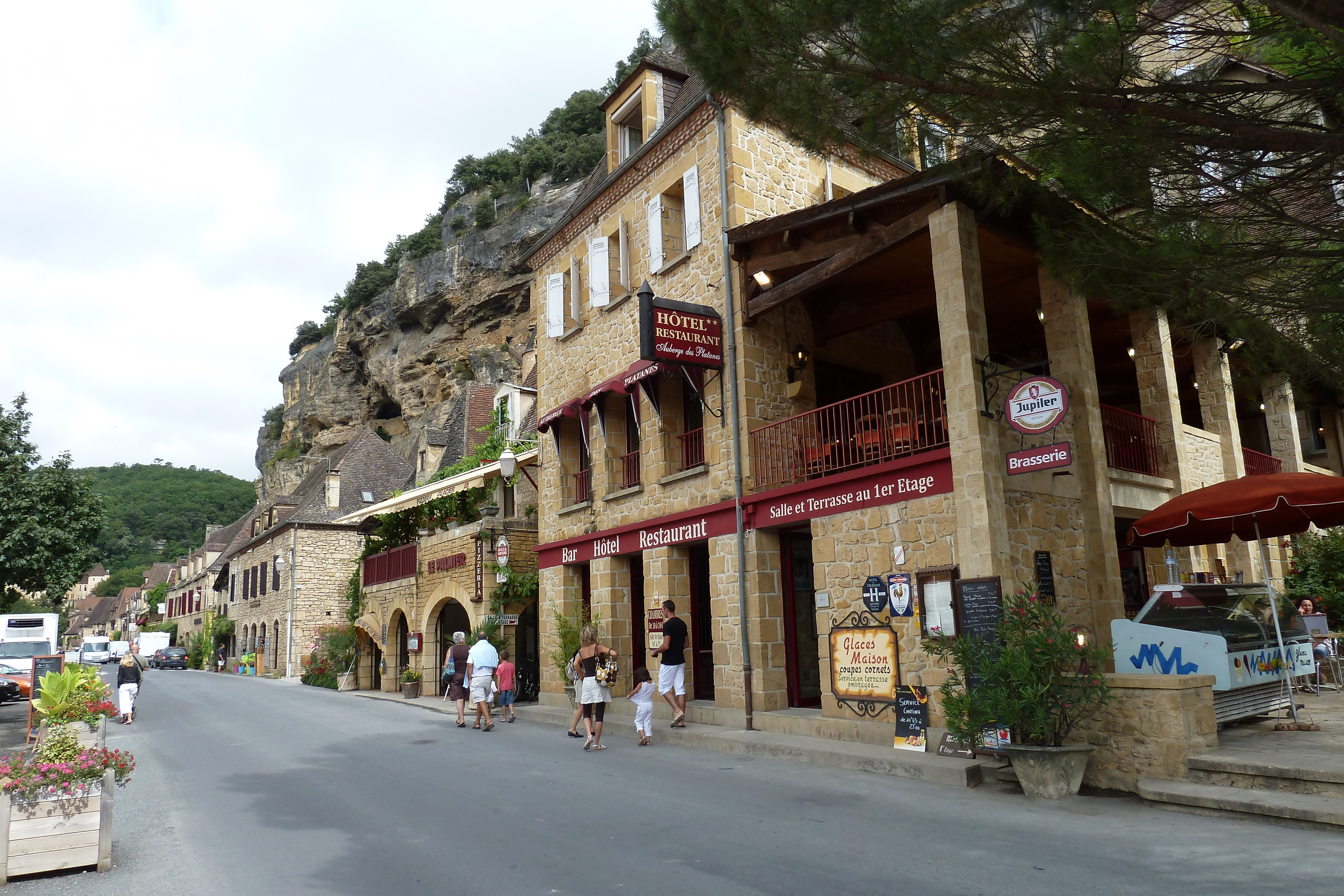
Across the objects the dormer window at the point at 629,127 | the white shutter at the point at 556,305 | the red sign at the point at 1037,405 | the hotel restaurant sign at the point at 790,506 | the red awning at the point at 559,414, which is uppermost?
the dormer window at the point at 629,127

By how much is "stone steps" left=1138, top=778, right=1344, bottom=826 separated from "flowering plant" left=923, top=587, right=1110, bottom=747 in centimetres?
74

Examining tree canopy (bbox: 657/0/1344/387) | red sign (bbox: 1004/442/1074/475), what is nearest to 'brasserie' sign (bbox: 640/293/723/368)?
tree canopy (bbox: 657/0/1344/387)

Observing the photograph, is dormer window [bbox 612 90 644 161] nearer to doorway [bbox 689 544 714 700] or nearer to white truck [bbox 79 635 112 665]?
doorway [bbox 689 544 714 700]

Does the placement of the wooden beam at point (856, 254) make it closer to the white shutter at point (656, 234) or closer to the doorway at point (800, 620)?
the white shutter at point (656, 234)

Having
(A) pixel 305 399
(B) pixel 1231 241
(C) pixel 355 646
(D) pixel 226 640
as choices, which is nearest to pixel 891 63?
(B) pixel 1231 241

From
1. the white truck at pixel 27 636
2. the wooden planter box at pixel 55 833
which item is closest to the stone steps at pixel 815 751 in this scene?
the wooden planter box at pixel 55 833

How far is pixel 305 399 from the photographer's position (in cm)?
6331

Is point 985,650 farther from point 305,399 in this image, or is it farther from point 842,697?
point 305,399

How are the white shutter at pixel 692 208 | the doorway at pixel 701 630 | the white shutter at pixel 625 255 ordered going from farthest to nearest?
the white shutter at pixel 625 255
the doorway at pixel 701 630
the white shutter at pixel 692 208

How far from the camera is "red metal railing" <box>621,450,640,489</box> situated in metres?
15.4

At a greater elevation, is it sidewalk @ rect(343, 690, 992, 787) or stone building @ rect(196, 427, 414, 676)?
stone building @ rect(196, 427, 414, 676)

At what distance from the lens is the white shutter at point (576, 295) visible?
54.4 ft

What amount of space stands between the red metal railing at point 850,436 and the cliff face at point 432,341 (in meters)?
27.6

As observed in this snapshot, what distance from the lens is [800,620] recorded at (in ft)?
40.8
